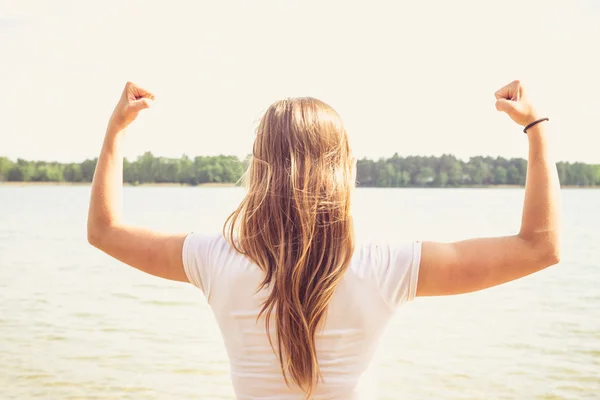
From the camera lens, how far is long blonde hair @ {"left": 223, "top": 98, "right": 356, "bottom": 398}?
1.42m

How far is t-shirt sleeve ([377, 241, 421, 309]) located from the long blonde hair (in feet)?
0.24

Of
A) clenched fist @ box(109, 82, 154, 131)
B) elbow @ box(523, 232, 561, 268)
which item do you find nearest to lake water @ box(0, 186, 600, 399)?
clenched fist @ box(109, 82, 154, 131)

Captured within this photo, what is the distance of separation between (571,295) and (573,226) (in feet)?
57.1

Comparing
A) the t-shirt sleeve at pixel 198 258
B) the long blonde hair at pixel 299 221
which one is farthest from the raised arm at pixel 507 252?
the t-shirt sleeve at pixel 198 258

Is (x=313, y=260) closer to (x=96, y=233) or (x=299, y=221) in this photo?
(x=299, y=221)

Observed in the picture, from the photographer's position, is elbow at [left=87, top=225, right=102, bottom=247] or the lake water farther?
the lake water

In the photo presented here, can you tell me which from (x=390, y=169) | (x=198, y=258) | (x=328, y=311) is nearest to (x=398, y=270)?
(x=328, y=311)

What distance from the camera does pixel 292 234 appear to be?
1.46m

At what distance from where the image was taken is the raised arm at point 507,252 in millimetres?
1346

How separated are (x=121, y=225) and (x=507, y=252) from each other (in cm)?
81

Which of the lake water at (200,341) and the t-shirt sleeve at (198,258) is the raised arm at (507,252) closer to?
the t-shirt sleeve at (198,258)

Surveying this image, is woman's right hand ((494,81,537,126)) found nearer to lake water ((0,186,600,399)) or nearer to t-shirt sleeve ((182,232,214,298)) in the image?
t-shirt sleeve ((182,232,214,298))

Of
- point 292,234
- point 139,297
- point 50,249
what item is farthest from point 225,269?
point 50,249

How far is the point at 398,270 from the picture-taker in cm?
138
